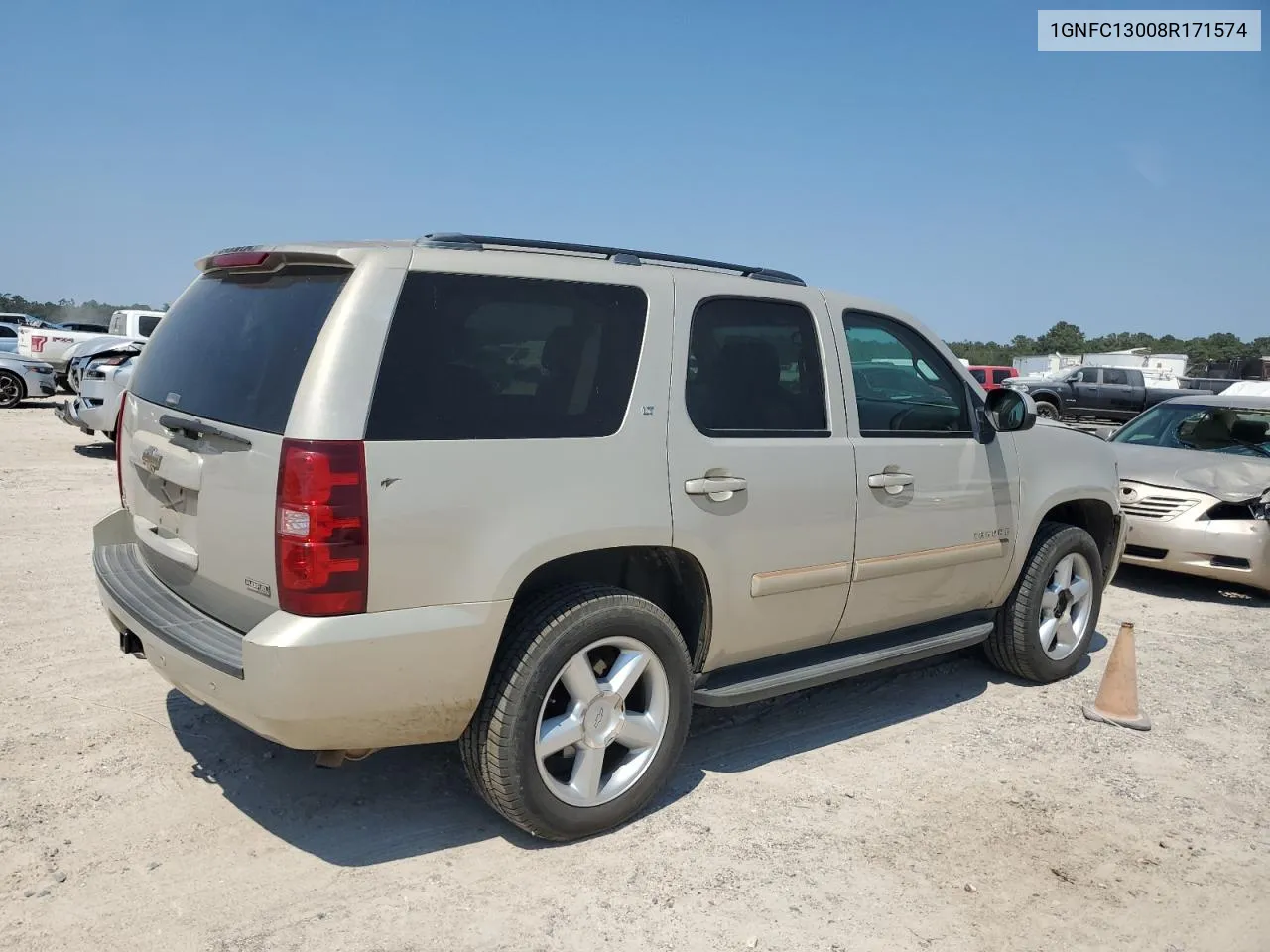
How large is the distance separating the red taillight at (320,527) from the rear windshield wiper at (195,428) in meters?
0.27

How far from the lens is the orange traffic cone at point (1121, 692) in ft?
16.0

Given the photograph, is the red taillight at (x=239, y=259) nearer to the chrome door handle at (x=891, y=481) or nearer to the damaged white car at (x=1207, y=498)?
the chrome door handle at (x=891, y=481)

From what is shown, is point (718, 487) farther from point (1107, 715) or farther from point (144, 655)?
point (1107, 715)

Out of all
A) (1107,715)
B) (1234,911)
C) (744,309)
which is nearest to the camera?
(1234,911)

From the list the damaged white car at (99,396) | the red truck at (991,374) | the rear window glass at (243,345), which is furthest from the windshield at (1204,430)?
the red truck at (991,374)

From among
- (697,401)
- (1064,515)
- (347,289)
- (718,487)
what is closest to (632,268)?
(697,401)

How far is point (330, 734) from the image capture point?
301 cm

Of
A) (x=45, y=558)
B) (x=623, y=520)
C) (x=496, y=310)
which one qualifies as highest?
(x=496, y=310)

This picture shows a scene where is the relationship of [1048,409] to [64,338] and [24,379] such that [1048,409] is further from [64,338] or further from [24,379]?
[24,379]

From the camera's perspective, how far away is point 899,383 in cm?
460

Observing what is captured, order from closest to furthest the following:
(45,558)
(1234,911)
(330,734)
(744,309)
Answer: (330,734) < (1234,911) < (744,309) < (45,558)

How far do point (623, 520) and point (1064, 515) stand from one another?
3.41 meters

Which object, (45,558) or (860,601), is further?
(45,558)

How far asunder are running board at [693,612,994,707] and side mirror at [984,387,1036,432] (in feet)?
3.19
